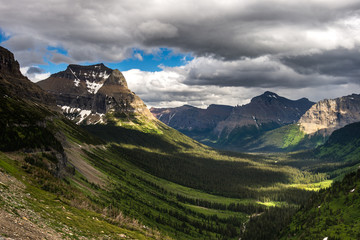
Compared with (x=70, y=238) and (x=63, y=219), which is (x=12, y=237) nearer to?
(x=70, y=238)

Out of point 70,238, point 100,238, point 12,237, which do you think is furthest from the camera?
point 100,238

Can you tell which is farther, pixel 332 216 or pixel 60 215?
pixel 332 216

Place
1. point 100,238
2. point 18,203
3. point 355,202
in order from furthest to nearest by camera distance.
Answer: point 355,202 → point 100,238 → point 18,203

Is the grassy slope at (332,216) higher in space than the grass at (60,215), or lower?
lower

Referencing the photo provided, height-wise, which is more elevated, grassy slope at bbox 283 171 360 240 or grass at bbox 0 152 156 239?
grass at bbox 0 152 156 239

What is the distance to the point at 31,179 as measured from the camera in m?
58.4

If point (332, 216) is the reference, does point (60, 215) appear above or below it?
above

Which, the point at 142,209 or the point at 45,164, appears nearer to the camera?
the point at 45,164

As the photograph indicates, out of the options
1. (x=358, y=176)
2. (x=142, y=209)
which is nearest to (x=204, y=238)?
(x=142, y=209)

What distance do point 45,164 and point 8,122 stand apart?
2695cm

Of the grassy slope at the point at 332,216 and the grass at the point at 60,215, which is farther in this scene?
the grassy slope at the point at 332,216

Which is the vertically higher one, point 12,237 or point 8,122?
point 8,122

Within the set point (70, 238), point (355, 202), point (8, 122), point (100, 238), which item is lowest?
point (355, 202)

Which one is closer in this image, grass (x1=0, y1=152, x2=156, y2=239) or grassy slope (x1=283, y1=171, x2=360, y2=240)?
grass (x1=0, y1=152, x2=156, y2=239)
